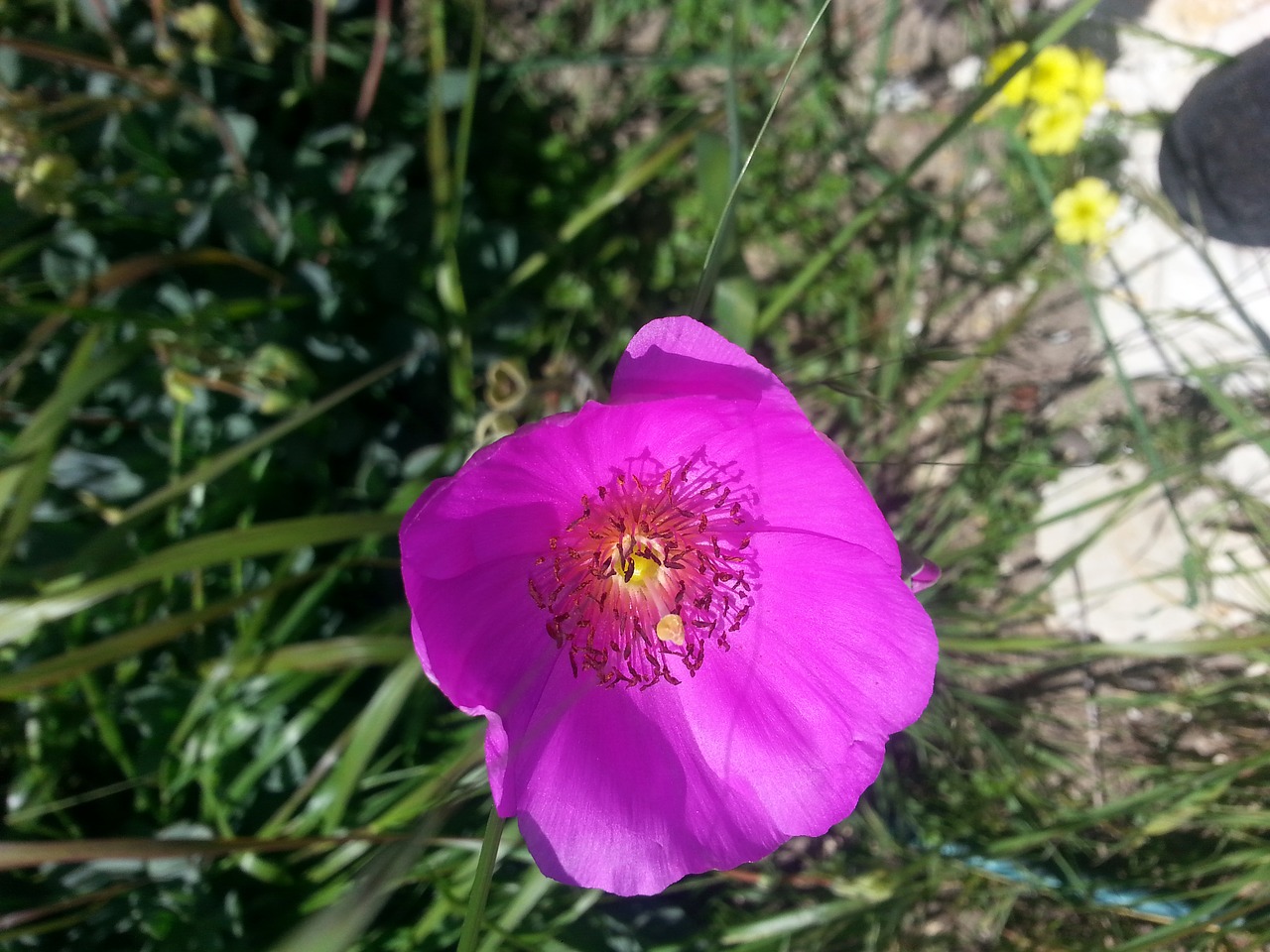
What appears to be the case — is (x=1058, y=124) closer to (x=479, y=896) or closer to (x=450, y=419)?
(x=450, y=419)

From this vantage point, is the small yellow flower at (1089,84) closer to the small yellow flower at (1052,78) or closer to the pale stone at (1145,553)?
the small yellow flower at (1052,78)

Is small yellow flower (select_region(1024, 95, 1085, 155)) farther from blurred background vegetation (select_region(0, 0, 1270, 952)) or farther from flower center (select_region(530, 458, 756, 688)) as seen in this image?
flower center (select_region(530, 458, 756, 688))

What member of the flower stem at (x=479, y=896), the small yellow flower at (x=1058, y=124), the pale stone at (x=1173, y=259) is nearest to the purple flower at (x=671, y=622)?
the flower stem at (x=479, y=896)

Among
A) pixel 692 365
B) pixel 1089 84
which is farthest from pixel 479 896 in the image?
pixel 1089 84

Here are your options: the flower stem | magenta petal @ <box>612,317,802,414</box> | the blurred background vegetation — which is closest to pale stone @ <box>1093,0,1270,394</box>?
the blurred background vegetation

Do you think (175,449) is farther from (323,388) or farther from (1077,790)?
(1077,790)

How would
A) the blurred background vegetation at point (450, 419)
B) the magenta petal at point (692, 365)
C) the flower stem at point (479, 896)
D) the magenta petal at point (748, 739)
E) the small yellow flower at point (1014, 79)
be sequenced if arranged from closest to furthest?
the flower stem at point (479, 896) → the magenta petal at point (692, 365) → the magenta petal at point (748, 739) → the blurred background vegetation at point (450, 419) → the small yellow flower at point (1014, 79)
